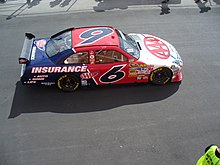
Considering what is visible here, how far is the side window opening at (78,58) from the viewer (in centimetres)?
617

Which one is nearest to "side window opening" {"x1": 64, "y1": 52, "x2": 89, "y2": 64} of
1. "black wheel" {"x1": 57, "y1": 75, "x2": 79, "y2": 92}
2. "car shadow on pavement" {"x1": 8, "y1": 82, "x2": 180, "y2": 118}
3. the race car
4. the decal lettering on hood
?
the race car

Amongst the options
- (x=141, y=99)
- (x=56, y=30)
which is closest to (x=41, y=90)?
(x=141, y=99)

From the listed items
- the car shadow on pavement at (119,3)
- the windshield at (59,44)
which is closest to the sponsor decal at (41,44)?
the windshield at (59,44)

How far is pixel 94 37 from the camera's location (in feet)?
21.1

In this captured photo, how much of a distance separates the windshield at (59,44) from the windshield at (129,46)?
1.35 metres

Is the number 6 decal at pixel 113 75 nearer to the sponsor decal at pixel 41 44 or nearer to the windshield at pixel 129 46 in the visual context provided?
the windshield at pixel 129 46

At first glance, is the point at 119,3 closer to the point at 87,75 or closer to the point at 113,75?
the point at 113,75

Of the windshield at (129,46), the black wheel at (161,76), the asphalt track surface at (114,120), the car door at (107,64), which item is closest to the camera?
the asphalt track surface at (114,120)

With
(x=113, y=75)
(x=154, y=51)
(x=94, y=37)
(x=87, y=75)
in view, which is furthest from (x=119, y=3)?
(x=87, y=75)

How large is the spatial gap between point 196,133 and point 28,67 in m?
4.26

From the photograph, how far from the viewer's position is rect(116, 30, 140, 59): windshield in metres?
6.47

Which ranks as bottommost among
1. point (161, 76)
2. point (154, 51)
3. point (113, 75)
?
point (161, 76)

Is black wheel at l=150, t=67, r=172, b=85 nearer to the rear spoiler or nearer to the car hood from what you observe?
the car hood

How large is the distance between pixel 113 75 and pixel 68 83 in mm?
1198
